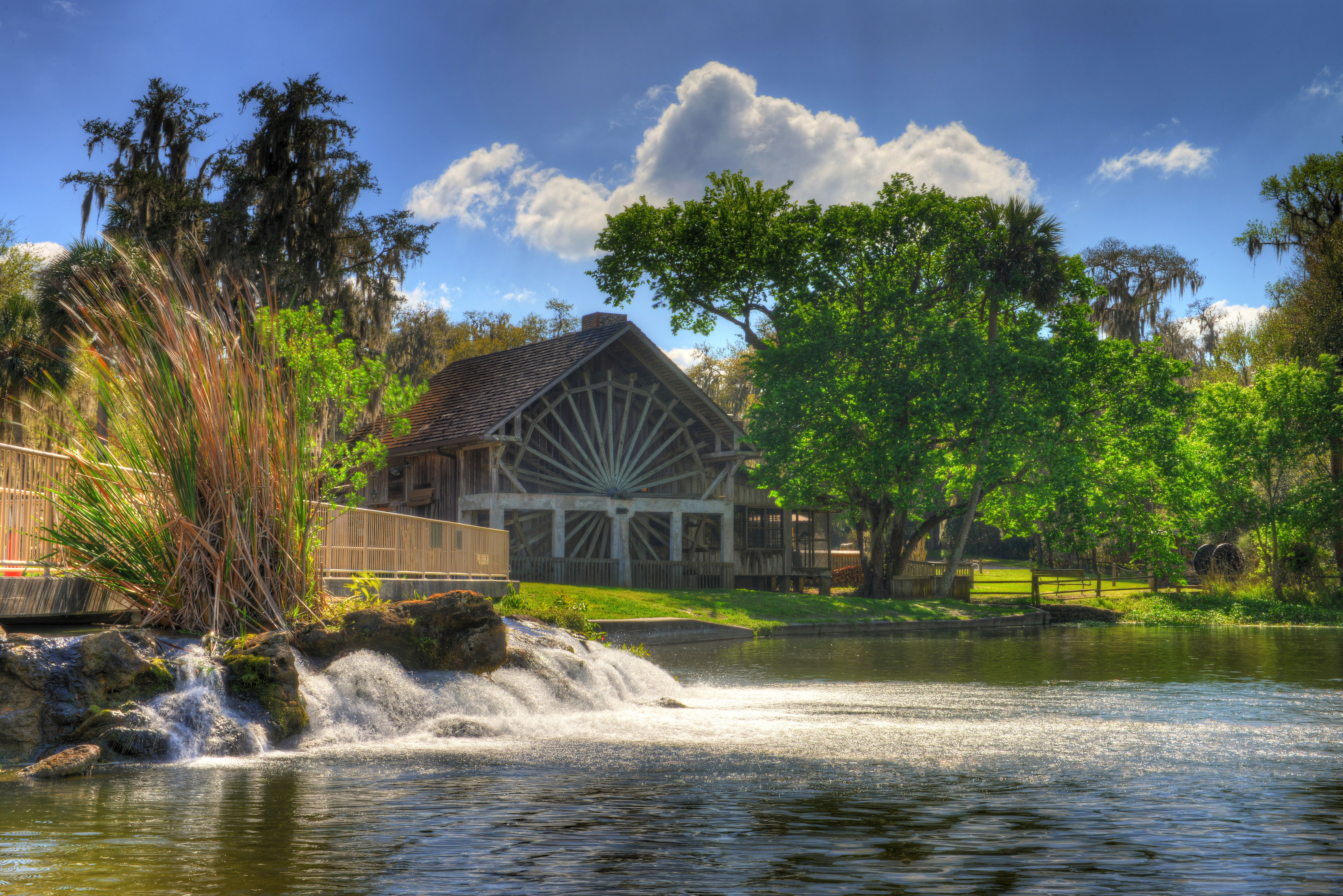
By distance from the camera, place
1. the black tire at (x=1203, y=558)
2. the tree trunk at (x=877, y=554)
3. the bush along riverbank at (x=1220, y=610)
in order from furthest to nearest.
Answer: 1. the black tire at (x=1203, y=558)
2. the tree trunk at (x=877, y=554)
3. the bush along riverbank at (x=1220, y=610)

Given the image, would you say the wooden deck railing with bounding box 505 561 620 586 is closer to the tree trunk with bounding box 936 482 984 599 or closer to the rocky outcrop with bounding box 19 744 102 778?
the tree trunk with bounding box 936 482 984 599

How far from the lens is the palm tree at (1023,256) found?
3306 centimetres

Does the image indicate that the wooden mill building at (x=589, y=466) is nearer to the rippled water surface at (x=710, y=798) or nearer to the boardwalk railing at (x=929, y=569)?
the boardwalk railing at (x=929, y=569)

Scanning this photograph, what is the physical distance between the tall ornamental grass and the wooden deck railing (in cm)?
1952

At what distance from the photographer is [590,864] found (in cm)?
518

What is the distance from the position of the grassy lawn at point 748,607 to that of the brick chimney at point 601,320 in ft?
29.4

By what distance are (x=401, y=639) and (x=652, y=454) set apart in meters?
23.8

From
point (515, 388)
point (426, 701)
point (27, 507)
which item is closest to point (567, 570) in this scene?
point (515, 388)

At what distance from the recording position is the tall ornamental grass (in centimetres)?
1019

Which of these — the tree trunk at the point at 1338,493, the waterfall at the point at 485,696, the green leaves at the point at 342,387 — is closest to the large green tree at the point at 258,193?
the green leaves at the point at 342,387

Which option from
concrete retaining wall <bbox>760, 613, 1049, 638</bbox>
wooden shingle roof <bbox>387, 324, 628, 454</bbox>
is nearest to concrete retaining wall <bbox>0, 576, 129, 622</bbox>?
concrete retaining wall <bbox>760, 613, 1049, 638</bbox>

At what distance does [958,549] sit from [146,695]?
94.7ft

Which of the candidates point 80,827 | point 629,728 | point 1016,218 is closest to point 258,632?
point 629,728

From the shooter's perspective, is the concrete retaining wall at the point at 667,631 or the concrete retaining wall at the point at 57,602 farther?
the concrete retaining wall at the point at 667,631
